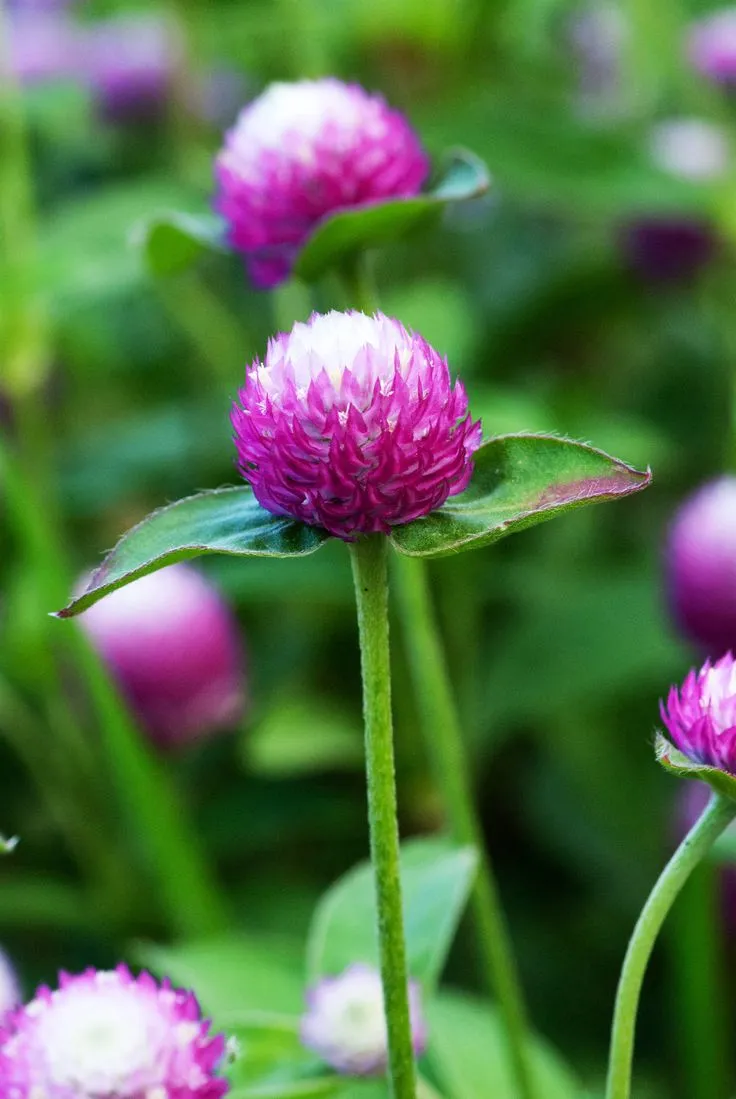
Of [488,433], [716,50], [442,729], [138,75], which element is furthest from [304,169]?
[138,75]

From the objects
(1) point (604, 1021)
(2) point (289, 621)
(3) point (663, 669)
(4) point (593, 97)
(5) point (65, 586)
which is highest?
(4) point (593, 97)

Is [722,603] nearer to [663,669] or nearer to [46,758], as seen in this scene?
[663,669]

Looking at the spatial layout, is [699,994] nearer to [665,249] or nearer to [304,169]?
[304,169]

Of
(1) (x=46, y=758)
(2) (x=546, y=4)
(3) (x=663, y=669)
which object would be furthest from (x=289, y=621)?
(2) (x=546, y=4)

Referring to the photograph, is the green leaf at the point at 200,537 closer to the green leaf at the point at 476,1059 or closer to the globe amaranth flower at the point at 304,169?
the globe amaranth flower at the point at 304,169

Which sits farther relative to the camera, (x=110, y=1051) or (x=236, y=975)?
(x=236, y=975)

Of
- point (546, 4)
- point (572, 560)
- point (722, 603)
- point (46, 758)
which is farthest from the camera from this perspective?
point (546, 4)
